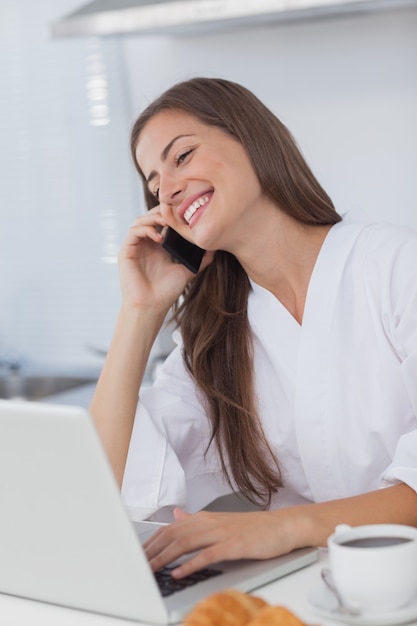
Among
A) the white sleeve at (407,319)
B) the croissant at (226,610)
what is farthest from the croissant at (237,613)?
the white sleeve at (407,319)

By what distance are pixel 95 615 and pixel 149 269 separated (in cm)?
104

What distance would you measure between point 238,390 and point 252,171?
0.40 metres

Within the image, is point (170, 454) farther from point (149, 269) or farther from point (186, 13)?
point (186, 13)

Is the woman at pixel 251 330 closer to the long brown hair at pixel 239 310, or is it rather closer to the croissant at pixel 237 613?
the long brown hair at pixel 239 310

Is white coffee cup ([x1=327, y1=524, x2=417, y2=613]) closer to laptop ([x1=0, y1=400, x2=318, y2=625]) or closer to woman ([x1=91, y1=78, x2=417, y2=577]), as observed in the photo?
laptop ([x1=0, y1=400, x2=318, y2=625])

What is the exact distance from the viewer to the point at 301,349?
5.60 ft

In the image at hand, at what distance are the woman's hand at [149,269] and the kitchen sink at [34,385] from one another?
1491mm

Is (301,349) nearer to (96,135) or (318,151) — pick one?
(318,151)

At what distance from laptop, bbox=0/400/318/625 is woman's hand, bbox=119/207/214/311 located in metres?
0.91

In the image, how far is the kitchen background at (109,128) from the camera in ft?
9.43

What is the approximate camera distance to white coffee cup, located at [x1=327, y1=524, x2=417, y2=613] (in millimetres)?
911

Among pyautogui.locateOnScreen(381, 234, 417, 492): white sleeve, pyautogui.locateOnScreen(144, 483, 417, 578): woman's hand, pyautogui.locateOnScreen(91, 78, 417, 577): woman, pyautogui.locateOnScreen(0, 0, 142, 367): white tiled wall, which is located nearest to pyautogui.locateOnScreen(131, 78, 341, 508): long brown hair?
pyautogui.locateOnScreen(91, 78, 417, 577): woman

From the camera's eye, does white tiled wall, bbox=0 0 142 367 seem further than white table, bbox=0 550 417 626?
Yes

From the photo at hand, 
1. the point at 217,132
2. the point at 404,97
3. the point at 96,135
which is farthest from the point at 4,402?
the point at 96,135
